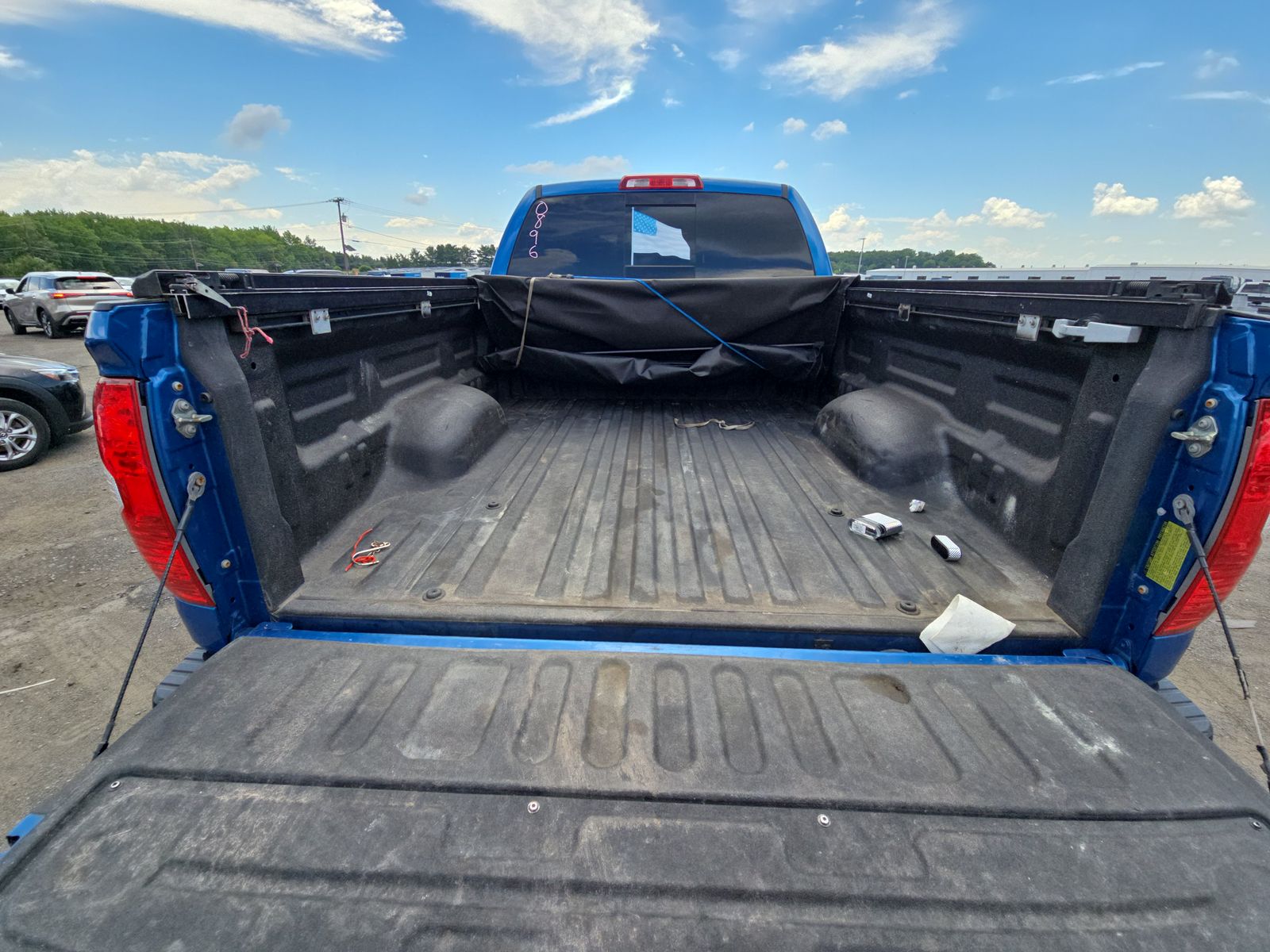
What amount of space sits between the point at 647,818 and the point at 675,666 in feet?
1.45

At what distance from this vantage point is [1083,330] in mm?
1623

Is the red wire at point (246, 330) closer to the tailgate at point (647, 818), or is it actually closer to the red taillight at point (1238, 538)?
the tailgate at point (647, 818)

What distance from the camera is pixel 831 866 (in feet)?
3.37

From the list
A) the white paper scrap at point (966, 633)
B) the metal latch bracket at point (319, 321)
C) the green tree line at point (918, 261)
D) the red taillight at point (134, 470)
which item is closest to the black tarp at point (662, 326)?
the metal latch bracket at point (319, 321)

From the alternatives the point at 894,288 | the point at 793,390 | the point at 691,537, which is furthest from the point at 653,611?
the point at 793,390

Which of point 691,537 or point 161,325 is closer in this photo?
point 161,325

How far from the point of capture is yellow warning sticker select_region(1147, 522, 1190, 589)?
55.7 inches

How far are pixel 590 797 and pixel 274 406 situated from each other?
4.97 ft

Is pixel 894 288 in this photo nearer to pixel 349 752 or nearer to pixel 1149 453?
pixel 1149 453

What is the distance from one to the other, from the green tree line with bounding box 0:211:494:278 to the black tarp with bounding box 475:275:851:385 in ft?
158

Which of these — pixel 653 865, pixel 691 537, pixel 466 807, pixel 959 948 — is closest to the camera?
pixel 959 948

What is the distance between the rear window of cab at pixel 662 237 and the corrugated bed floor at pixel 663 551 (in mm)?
1559

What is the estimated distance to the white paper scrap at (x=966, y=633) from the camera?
1639 millimetres

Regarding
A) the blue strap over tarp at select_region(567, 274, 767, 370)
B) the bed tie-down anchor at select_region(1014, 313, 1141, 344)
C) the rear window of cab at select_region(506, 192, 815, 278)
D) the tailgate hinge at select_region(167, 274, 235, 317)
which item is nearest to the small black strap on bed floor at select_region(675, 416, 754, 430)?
the blue strap over tarp at select_region(567, 274, 767, 370)
